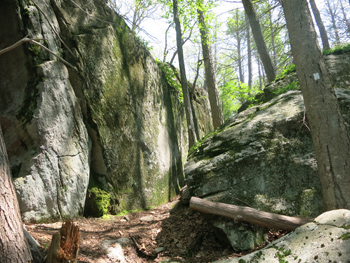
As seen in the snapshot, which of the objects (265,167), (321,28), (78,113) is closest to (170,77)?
(78,113)

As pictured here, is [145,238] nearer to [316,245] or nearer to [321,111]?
[316,245]

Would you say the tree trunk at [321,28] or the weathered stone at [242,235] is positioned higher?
the tree trunk at [321,28]

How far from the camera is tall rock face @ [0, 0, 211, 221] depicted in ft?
15.9

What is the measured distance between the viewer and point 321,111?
414 centimetres

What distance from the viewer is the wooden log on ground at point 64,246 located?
304 cm

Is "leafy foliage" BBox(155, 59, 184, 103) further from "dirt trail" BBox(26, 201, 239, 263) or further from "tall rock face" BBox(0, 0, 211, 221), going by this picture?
"dirt trail" BBox(26, 201, 239, 263)

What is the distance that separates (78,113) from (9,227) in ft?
11.1

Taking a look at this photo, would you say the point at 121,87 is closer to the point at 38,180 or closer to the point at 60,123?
the point at 60,123

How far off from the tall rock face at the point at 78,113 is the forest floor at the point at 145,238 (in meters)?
0.53

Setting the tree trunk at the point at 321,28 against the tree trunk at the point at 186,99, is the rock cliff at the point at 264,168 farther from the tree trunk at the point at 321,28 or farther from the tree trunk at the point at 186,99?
the tree trunk at the point at 321,28

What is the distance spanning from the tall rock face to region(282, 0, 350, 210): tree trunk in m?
3.98

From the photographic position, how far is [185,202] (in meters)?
6.75

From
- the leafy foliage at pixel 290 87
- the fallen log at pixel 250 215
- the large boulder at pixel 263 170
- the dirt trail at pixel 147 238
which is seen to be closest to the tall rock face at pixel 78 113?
the dirt trail at pixel 147 238

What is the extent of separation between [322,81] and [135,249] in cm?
445
